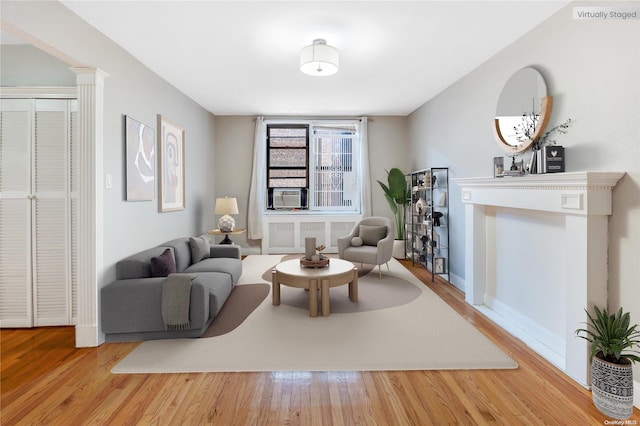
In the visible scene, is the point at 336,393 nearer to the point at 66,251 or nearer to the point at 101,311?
the point at 101,311

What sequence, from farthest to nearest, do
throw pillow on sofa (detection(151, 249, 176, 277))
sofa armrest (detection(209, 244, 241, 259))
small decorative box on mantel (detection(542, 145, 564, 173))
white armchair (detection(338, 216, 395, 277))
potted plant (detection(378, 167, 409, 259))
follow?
potted plant (detection(378, 167, 409, 259)), white armchair (detection(338, 216, 395, 277)), sofa armrest (detection(209, 244, 241, 259)), throw pillow on sofa (detection(151, 249, 176, 277)), small decorative box on mantel (detection(542, 145, 564, 173))

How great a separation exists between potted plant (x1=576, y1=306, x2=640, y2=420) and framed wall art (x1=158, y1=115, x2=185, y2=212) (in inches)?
165

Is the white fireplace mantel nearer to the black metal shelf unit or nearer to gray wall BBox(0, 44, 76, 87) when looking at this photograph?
the black metal shelf unit

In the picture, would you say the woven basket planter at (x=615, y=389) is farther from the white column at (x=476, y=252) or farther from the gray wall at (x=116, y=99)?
the gray wall at (x=116, y=99)

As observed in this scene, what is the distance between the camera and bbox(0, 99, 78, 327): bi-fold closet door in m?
2.98

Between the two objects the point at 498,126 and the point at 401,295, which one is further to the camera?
the point at 401,295

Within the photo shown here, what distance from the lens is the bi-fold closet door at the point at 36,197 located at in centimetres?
298

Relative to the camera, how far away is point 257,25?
2.86 meters

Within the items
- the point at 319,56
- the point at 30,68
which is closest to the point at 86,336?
the point at 30,68

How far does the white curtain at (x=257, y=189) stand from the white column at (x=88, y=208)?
366 centimetres

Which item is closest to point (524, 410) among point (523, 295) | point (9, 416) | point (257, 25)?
point (523, 295)

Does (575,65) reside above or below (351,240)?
above

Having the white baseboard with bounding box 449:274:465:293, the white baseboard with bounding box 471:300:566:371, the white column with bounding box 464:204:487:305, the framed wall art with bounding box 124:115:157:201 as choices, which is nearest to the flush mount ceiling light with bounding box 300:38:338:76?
the framed wall art with bounding box 124:115:157:201

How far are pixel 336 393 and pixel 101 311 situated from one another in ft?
6.88
